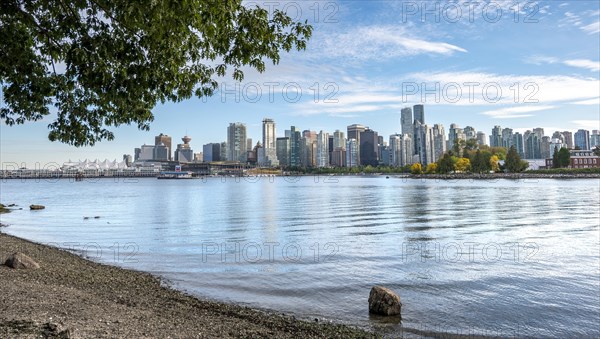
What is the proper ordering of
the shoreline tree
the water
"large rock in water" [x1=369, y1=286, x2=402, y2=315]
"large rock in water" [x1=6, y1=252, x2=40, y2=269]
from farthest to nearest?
"large rock in water" [x1=6, y1=252, x2=40, y2=269]
the water
"large rock in water" [x1=369, y1=286, x2=402, y2=315]
the shoreline tree

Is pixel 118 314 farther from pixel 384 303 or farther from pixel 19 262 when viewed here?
pixel 19 262

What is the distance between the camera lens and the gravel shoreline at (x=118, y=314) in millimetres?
9117

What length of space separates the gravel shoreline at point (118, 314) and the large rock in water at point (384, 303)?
2.17 meters

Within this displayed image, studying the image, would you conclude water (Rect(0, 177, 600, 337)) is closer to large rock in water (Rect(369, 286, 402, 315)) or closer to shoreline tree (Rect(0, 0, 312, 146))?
large rock in water (Rect(369, 286, 402, 315))

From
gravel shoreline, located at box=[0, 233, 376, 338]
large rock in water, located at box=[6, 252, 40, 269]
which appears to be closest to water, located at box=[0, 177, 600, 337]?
gravel shoreline, located at box=[0, 233, 376, 338]

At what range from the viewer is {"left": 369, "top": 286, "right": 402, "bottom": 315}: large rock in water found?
1419 centimetres

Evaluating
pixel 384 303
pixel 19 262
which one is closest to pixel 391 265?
pixel 384 303

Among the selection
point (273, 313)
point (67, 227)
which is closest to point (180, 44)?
point (273, 313)

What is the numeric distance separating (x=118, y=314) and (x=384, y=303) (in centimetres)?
811

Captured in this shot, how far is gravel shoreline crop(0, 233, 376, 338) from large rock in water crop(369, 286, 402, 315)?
217 cm

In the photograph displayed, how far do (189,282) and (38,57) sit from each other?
35.5ft

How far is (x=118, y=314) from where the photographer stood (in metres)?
11.0

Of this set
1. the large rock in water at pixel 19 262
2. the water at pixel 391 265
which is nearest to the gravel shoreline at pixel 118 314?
the large rock in water at pixel 19 262

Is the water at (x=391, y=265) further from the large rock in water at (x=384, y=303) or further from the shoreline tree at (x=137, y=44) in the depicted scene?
Result: the shoreline tree at (x=137, y=44)
